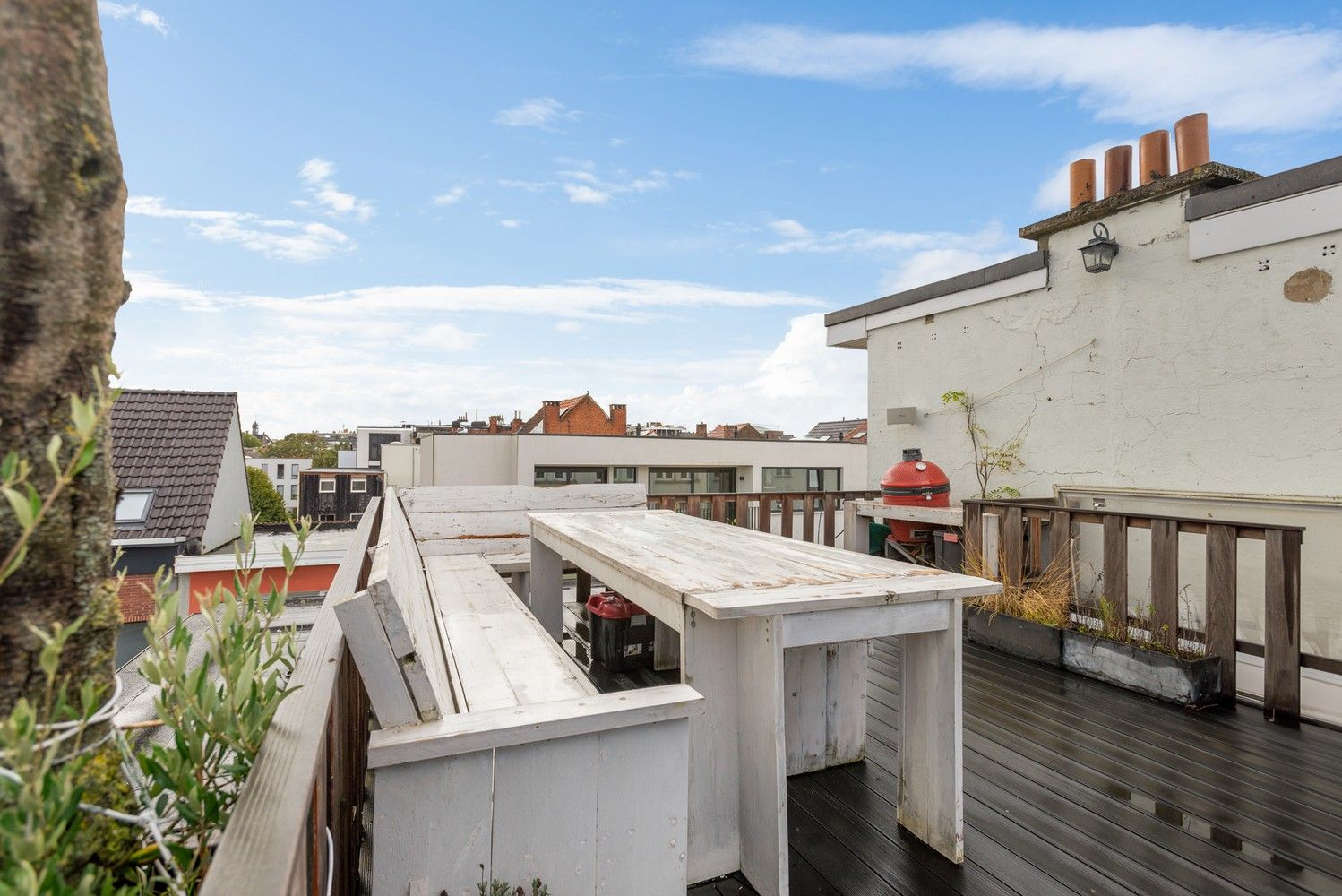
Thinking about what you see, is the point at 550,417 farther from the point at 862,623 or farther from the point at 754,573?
the point at 862,623

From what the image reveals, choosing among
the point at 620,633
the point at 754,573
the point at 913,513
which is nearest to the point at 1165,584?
the point at 913,513

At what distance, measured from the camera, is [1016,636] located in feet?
11.6

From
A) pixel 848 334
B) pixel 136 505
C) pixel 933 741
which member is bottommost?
pixel 933 741

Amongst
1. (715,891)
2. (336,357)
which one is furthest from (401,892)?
(336,357)

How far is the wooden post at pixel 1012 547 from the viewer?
12.0ft

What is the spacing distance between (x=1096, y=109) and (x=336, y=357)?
26.3 metres

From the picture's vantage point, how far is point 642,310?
→ 83.5 feet

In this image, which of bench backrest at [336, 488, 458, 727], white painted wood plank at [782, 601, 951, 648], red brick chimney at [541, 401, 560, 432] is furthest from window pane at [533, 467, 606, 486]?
bench backrest at [336, 488, 458, 727]

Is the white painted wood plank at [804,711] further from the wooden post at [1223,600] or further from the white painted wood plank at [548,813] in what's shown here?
the wooden post at [1223,600]

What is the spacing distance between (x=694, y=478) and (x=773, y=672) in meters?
18.6

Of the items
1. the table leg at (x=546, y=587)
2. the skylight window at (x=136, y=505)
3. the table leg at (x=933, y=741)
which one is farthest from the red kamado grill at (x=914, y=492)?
the skylight window at (x=136, y=505)

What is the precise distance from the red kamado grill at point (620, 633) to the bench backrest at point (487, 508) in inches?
45.6

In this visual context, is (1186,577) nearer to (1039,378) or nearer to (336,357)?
(1039,378)

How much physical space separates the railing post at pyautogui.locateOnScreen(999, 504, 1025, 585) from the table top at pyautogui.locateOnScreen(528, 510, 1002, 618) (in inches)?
67.7
